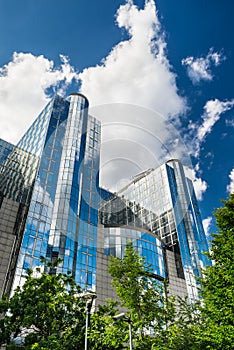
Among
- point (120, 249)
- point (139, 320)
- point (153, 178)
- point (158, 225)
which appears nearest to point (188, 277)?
point (158, 225)

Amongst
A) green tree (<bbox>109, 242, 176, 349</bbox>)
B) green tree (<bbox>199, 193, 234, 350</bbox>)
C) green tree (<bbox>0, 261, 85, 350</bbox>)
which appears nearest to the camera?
green tree (<bbox>199, 193, 234, 350</bbox>)

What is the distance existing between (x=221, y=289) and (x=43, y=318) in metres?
11.1

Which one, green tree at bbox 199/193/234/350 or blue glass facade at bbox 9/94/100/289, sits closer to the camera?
green tree at bbox 199/193/234/350

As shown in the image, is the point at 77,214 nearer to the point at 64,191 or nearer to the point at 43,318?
the point at 64,191

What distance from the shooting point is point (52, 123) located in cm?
5069

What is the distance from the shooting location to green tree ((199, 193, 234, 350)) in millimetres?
13914

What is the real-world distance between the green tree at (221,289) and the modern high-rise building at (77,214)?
2517 cm

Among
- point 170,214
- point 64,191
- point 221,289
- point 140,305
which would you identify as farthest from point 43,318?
point 170,214

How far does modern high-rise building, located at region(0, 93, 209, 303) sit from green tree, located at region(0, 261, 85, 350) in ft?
53.9

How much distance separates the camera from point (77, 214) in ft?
146

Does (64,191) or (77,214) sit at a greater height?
(64,191)

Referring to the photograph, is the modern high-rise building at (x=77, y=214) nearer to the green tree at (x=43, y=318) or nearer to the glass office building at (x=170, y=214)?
the glass office building at (x=170, y=214)

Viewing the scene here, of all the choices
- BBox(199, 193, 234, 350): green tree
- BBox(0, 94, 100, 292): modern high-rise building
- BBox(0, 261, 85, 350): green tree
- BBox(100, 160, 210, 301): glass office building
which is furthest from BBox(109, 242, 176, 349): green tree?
BBox(100, 160, 210, 301): glass office building

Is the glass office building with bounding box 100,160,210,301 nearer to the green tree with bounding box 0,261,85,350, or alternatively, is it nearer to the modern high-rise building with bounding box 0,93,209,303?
the modern high-rise building with bounding box 0,93,209,303
